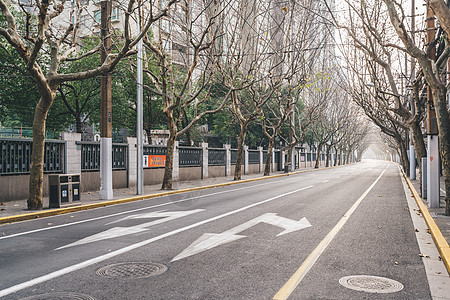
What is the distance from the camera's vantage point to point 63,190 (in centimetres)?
1207

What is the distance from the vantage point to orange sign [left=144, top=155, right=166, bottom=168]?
21469 mm

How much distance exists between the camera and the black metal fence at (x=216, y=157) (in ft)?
97.9

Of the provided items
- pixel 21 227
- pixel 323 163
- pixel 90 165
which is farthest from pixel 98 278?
pixel 323 163

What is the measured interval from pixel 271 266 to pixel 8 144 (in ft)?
38.5

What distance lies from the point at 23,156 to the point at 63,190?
3.41 meters

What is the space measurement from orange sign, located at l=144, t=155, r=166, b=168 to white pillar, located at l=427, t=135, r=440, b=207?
1402 cm

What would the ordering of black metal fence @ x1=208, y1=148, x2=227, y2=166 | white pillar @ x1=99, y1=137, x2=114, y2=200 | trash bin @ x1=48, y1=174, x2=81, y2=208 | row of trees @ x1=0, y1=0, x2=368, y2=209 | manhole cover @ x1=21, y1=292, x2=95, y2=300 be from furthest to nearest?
black metal fence @ x1=208, y1=148, x2=227, y2=166
white pillar @ x1=99, y1=137, x2=114, y2=200
trash bin @ x1=48, y1=174, x2=81, y2=208
row of trees @ x1=0, y1=0, x2=368, y2=209
manhole cover @ x1=21, y1=292, x2=95, y2=300

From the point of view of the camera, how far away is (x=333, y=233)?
8.27 meters

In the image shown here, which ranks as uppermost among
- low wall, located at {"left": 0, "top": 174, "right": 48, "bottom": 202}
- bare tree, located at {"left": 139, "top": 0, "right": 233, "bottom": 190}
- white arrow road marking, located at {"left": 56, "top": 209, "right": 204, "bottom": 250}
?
bare tree, located at {"left": 139, "top": 0, "right": 233, "bottom": 190}

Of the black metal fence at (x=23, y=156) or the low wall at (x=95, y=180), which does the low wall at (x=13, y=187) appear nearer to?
the black metal fence at (x=23, y=156)

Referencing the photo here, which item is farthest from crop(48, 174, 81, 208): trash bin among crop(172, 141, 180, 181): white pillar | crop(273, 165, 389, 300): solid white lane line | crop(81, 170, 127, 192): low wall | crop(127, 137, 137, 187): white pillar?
crop(172, 141, 180, 181): white pillar

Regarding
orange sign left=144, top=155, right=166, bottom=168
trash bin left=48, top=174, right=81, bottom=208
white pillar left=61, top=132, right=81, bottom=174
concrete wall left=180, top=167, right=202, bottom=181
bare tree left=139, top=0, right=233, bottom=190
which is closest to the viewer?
trash bin left=48, top=174, right=81, bottom=208

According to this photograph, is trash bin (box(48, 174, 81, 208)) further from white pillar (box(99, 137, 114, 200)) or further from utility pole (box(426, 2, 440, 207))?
utility pole (box(426, 2, 440, 207))

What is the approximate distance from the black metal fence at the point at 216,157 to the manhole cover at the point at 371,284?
24595mm
